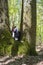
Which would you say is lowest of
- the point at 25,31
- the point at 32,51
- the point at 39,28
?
the point at 39,28

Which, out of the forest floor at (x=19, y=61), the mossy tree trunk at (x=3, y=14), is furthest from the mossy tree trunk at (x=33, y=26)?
the forest floor at (x=19, y=61)

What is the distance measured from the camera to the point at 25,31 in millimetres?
10617

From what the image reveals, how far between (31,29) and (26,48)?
3.24ft

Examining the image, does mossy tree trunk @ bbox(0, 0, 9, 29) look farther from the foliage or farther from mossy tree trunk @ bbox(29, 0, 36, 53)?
the foliage

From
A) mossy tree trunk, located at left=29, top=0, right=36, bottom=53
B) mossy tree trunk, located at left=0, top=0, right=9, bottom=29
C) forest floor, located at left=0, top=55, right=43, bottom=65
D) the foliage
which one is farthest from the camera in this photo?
the foliage

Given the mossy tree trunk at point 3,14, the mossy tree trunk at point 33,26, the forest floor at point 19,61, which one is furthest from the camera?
the mossy tree trunk at point 33,26

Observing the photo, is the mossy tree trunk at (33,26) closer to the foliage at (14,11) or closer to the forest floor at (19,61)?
the forest floor at (19,61)

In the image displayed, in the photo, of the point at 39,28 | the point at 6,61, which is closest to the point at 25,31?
the point at 6,61

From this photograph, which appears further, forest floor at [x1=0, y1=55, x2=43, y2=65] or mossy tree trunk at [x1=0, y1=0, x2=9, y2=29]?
mossy tree trunk at [x1=0, y1=0, x2=9, y2=29]

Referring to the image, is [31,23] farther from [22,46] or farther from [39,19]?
[39,19]

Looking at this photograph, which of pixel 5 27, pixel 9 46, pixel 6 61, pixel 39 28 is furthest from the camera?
pixel 39 28

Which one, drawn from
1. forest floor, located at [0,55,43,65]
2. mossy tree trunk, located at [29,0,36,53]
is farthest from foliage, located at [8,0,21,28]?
forest floor, located at [0,55,43,65]

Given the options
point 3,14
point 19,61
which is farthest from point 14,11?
point 19,61

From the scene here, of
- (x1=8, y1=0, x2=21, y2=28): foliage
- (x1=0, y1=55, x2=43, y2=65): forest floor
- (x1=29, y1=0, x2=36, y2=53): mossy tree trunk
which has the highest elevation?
(x1=29, y1=0, x2=36, y2=53): mossy tree trunk
